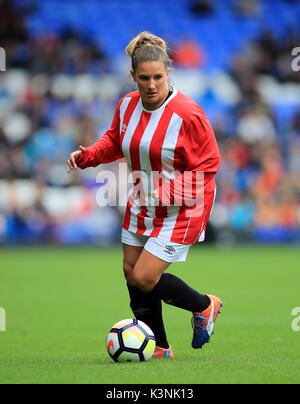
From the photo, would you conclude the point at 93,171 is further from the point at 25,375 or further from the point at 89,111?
the point at 25,375

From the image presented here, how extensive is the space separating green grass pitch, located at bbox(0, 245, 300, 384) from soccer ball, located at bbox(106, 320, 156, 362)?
0.30ft

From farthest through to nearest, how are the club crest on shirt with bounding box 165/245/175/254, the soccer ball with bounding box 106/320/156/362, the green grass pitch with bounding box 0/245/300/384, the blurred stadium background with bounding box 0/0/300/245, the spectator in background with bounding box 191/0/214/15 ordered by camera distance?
the spectator in background with bounding box 191/0/214/15 < the blurred stadium background with bounding box 0/0/300/245 < the club crest on shirt with bounding box 165/245/175/254 < the soccer ball with bounding box 106/320/156/362 < the green grass pitch with bounding box 0/245/300/384

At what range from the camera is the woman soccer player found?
4.80m

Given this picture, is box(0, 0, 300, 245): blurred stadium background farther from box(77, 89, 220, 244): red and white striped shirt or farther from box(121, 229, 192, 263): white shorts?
box(121, 229, 192, 263): white shorts

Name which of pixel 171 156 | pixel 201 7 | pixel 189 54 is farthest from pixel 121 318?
pixel 201 7

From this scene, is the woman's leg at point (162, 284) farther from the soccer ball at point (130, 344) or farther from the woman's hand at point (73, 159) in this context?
the woman's hand at point (73, 159)

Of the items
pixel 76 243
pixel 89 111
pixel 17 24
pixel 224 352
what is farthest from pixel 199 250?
pixel 224 352

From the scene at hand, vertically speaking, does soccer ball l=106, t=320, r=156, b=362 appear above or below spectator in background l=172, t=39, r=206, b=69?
below

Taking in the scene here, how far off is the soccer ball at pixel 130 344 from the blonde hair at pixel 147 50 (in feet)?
5.63

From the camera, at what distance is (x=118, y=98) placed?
53.8 ft

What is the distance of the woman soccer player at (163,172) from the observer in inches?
189

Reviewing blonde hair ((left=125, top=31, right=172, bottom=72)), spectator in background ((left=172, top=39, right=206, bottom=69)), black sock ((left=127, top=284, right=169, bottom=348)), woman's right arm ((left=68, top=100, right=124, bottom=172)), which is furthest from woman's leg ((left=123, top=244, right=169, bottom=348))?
spectator in background ((left=172, top=39, right=206, bottom=69))

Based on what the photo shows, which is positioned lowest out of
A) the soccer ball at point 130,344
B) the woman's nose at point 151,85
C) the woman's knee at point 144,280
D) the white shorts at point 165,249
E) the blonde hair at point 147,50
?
the soccer ball at point 130,344

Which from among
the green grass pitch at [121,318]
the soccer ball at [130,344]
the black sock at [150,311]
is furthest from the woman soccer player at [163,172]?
the green grass pitch at [121,318]
